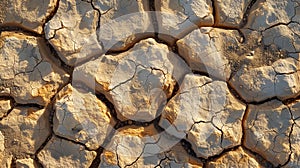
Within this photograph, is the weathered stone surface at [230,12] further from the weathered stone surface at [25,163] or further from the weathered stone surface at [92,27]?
the weathered stone surface at [25,163]

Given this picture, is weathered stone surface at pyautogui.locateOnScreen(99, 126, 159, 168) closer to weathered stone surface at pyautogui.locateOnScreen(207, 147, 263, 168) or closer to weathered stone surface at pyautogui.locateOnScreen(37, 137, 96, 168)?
weathered stone surface at pyautogui.locateOnScreen(37, 137, 96, 168)

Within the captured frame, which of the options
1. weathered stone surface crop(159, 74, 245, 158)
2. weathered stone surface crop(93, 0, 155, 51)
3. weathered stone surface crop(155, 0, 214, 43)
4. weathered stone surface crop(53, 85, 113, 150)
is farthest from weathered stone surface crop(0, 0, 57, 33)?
weathered stone surface crop(159, 74, 245, 158)

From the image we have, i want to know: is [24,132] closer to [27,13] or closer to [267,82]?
[27,13]

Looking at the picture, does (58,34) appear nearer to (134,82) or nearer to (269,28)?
(134,82)

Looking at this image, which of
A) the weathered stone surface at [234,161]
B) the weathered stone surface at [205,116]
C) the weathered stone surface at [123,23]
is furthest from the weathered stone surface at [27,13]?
the weathered stone surface at [234,161]

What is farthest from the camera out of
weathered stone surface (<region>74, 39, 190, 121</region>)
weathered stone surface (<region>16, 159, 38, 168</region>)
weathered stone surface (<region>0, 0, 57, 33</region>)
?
weathered stone surface (<region>0, 0, 57, 33</region>)

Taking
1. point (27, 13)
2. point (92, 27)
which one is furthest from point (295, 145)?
point (27, 13)

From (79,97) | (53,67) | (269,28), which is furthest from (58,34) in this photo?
(269,28)

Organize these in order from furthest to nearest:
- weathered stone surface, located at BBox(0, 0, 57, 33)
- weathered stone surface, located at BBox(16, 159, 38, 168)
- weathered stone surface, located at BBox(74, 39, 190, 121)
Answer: weathered stone surface, located at BBox(0, 0, 57, 33)
weathered stone surface, located at BBox(74, 39, 190, 121)
weathered stone surface, located at BBox(16, 159, 38, 168)
